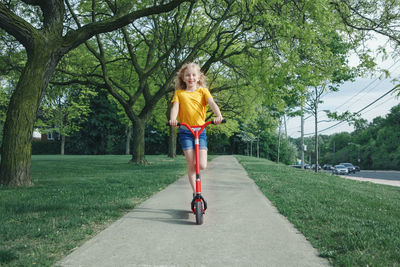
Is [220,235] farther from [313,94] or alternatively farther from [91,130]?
[91,130]

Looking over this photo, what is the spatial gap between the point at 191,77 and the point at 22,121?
512 cm

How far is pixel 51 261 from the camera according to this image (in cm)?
260

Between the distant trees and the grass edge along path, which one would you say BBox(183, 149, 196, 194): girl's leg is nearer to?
the grass edge along path

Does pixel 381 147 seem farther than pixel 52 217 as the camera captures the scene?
Yes

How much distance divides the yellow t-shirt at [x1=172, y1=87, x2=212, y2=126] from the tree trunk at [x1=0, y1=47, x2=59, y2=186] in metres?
4.84

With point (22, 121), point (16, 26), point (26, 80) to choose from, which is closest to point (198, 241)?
point (22, 121)

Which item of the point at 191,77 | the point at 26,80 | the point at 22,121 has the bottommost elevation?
the point at 22,121

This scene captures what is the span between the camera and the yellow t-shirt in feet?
14.1

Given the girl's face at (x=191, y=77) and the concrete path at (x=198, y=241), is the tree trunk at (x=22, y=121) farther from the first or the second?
the girl's face at (x=191, y=77)

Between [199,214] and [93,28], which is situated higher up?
[93,28]

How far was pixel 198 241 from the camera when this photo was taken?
3182mm

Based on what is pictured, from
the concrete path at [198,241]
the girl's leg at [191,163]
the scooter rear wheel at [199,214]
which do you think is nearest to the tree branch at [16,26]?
the concrete path at [198,241]

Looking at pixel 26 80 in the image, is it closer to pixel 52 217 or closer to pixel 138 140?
pixel 52 217

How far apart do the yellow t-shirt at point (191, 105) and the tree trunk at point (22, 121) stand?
4836 millimetres
